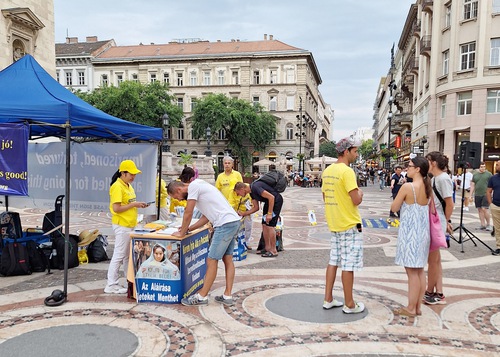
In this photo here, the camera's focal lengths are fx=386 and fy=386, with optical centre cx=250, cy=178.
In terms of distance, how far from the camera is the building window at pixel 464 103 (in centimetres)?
2677

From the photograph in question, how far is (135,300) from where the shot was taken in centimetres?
515

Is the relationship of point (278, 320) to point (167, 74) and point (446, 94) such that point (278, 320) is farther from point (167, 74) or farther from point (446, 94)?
point (167, 74)

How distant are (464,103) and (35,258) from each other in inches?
1125

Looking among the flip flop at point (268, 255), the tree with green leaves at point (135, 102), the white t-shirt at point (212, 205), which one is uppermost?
the tree with green leaves at point (135, 102)

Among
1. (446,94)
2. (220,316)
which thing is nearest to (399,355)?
(220,316)

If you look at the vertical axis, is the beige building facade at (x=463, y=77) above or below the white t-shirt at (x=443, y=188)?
above

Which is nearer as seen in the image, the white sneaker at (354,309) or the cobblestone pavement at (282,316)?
the cobblestone pavement at (282,316)

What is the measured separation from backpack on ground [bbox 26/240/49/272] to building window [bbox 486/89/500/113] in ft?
92.8

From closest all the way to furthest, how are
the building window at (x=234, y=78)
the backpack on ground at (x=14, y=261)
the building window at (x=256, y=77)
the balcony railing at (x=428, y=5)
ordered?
the backpack on ground at (x=14, y=261), the balcony railing at (x=428, y=5), the building window at (x=256, y=77), the building window at (x=234, y=78)

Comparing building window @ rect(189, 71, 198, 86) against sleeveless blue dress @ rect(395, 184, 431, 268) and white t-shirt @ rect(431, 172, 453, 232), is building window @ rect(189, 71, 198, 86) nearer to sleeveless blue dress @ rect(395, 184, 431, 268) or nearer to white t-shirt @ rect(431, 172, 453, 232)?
white t-shirt @ rect(431, 172, 453, 232)

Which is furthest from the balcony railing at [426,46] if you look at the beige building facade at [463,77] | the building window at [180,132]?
the building window at [180,132]

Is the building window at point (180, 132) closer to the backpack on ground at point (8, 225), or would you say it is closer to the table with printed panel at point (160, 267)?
the backpack on ground at point (8, 225)

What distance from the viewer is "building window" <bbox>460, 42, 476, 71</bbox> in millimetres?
26408

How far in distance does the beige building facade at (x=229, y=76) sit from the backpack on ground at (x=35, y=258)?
4994 cm
